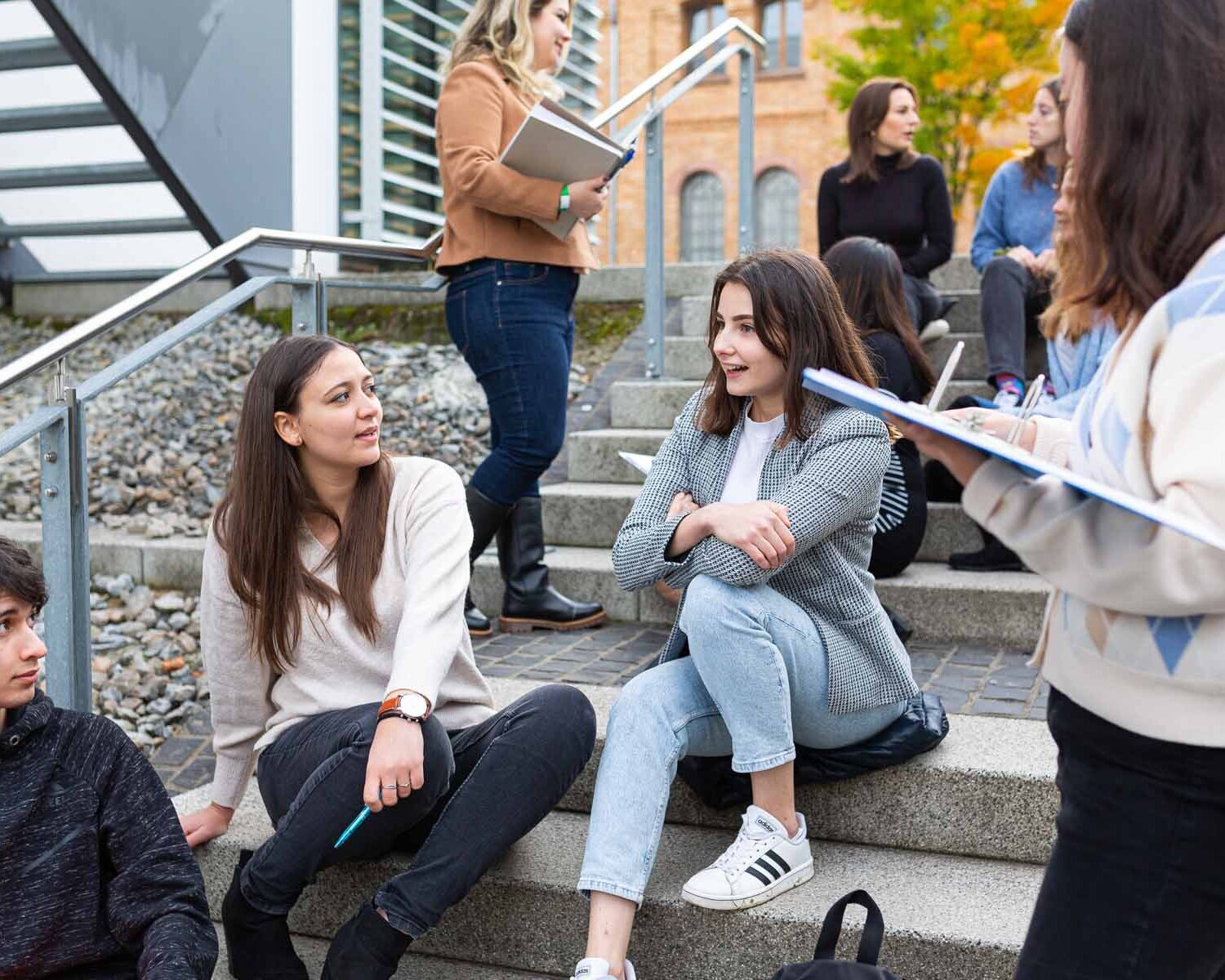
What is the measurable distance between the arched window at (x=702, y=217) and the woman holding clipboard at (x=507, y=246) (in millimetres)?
19643

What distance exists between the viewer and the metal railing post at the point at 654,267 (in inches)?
205

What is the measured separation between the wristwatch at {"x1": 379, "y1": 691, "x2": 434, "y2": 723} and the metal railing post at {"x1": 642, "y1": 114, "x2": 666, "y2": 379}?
3.14m

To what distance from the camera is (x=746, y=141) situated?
A: 6.04 meters

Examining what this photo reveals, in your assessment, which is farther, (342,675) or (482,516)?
(482,516)

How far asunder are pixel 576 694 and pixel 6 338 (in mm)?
5958

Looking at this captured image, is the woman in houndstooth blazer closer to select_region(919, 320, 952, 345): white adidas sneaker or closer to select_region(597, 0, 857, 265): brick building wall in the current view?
select_region(919, 320, 952, 345): white adidas sneaker

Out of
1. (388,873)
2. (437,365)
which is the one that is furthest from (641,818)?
(437,365)

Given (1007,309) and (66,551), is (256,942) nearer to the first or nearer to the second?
(66,551)

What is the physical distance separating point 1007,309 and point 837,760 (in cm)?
238

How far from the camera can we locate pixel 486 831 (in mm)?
2230

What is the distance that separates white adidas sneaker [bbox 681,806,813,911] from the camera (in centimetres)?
226

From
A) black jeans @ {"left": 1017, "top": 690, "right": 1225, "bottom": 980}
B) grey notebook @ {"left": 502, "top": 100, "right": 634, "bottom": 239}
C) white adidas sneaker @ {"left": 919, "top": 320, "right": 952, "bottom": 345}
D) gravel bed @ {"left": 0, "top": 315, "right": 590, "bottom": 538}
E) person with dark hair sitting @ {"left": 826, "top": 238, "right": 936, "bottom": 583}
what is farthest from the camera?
gravel bed @ {"left": 0, "top": 315, "right": 590, "bottom": 538}

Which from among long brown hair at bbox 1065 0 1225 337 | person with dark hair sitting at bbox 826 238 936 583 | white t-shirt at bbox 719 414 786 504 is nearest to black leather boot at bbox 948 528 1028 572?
person with dark hair sitting at bbox 826 238 936 583

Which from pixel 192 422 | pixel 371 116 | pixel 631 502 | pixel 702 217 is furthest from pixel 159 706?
pixel 702 217
